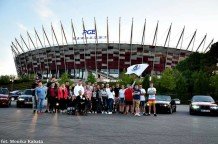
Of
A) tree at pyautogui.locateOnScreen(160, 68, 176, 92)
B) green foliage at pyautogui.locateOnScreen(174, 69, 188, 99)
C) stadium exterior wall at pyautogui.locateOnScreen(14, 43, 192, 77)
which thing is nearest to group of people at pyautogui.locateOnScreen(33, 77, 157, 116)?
green foliage at pyautogui.locateOnScreen(174, 69, 188, 99)

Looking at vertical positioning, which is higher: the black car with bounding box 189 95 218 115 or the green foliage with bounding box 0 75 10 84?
the green foliage with bounding box 0 75 10 84

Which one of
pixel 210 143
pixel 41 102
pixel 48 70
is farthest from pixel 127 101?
pixel 48 70

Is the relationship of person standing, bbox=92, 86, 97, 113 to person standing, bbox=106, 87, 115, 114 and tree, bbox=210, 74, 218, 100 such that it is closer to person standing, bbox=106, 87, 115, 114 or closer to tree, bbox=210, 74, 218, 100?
person standing, bbox=106, 87, 115, 114

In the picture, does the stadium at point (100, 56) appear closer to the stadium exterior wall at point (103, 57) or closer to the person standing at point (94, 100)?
the stadium exterior wall at point (103, 57)

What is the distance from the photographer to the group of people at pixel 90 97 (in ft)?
59.6

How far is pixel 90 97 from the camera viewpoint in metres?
19.1

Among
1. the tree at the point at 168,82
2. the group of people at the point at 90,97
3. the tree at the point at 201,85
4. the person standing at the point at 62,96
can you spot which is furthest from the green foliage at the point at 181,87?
the person standing at the point at 62,96

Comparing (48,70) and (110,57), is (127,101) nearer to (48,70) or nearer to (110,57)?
(110,57)

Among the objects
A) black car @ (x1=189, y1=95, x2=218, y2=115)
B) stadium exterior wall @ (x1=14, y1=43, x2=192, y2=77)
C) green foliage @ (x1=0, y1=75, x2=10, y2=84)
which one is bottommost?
black car @ (x1=189, y1=95, x2=218, y2=115)

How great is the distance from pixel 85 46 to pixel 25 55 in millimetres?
17649

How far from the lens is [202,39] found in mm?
76188

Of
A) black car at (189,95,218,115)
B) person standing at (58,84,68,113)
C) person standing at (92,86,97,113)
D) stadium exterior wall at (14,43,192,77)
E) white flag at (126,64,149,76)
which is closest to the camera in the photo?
person standing at (58,84,68,113)

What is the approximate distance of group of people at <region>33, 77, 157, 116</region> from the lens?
18156mm

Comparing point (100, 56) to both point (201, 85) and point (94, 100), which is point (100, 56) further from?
point (94, 100)
